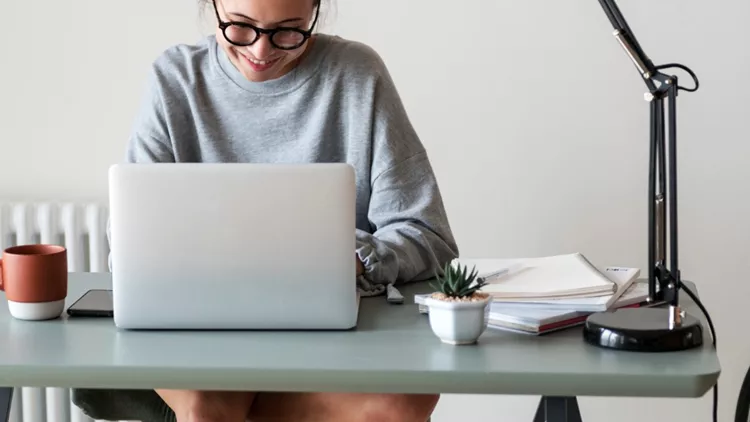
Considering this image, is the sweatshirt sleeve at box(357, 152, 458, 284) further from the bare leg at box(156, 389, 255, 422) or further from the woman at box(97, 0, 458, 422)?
the bare leg at box(156, 389, 255, 422)

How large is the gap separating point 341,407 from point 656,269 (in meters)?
0.46

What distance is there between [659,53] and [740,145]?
29 cm

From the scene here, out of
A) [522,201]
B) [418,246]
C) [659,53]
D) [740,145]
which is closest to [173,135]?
[418,246]

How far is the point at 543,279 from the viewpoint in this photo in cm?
137

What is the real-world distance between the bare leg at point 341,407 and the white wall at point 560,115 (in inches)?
43.8

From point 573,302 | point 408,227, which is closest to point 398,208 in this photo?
point 408,227

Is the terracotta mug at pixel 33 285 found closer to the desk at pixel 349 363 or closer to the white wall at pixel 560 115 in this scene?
the desk at pixel 349 363

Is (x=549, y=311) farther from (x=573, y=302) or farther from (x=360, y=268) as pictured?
(x=360, y=268)

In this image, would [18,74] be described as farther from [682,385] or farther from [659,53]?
[682,385]

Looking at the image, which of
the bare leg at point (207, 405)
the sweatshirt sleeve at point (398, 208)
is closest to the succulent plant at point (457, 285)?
the sweatshirt sleeve at point (398, 208)

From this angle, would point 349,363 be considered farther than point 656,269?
No

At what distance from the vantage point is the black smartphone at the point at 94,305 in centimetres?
134

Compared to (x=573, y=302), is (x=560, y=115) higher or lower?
higher

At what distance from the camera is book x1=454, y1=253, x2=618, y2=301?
51.0 inches
